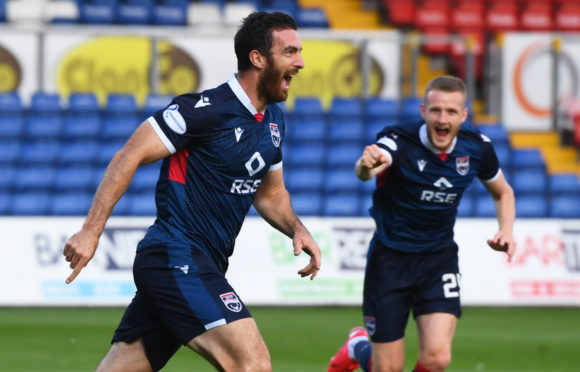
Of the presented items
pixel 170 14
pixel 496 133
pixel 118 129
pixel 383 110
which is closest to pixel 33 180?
pixel 118 129

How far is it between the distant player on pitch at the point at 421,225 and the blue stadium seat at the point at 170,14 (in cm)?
1157

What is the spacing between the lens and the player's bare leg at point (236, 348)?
456cm

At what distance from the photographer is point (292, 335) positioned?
10367 millimetres

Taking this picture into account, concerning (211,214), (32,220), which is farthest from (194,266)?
(32,220)

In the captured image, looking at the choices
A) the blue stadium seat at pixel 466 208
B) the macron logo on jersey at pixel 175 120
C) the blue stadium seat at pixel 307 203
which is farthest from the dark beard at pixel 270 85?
the blue stadium seat at pixel 466 208

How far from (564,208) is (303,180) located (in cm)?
362

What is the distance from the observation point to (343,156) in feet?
50.1

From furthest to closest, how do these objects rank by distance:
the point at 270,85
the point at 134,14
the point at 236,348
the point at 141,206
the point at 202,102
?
the point at 134,14 → the point at 141,206 → the point at 270,85 → the point at 202,102 → the point at 236,348

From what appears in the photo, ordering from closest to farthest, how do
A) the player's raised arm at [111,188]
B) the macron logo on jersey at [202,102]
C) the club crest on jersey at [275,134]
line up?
the player's raised arm at [111,188] → the macron logo on jersey at [202,102] → the club crest on jersey at [275,134]

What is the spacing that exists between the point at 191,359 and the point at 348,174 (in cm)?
645

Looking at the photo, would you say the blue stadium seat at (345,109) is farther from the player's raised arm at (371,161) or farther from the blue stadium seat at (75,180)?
the player's raised arm at (371,161)

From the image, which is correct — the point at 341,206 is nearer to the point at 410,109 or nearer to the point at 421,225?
the point at 410,109

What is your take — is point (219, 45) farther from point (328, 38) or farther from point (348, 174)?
point (348, 174)

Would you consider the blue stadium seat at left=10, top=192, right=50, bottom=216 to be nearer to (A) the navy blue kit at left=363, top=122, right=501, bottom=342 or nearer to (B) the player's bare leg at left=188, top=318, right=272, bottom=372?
(A) the navy blue kit at left=363, top=122, right=501, bottom=342
